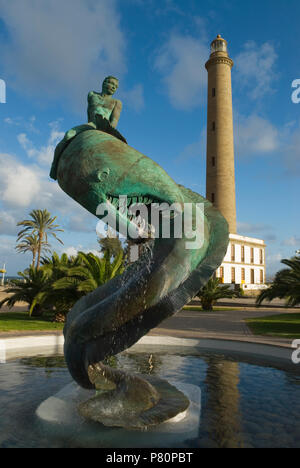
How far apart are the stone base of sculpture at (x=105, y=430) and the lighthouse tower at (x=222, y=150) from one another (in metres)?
40.0

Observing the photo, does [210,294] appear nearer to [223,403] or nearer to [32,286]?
[32,286]

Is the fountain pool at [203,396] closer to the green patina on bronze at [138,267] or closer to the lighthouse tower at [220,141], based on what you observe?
the green patina on bronze at [138,267]

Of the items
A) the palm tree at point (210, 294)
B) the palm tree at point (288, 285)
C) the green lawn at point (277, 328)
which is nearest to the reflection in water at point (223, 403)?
the green lawn at point (277, 328)

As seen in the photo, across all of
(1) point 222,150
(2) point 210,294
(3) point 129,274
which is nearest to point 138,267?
(3) point 129,274

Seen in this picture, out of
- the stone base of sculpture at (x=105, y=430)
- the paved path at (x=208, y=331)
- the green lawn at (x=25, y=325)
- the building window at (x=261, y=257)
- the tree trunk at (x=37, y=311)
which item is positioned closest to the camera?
the stone base of sculpture at (x=105, y=430)

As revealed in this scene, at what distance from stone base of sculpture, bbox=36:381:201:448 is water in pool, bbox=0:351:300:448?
6 cm

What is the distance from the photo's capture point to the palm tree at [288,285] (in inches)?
521

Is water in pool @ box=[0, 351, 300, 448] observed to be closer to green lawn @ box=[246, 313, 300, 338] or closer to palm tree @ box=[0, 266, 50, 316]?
green lawn @ box=[246, 313, 300, 338]

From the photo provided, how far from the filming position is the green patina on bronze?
346 cm

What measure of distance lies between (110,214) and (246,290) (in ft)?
140

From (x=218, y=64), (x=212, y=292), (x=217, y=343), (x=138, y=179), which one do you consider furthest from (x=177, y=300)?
(x=218, y=64)

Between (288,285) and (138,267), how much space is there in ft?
38.2

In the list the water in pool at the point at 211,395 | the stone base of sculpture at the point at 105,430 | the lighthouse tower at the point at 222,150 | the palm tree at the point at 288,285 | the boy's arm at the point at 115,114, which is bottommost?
the water in pool at the point at 211,395

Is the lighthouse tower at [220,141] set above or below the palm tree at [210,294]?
above
